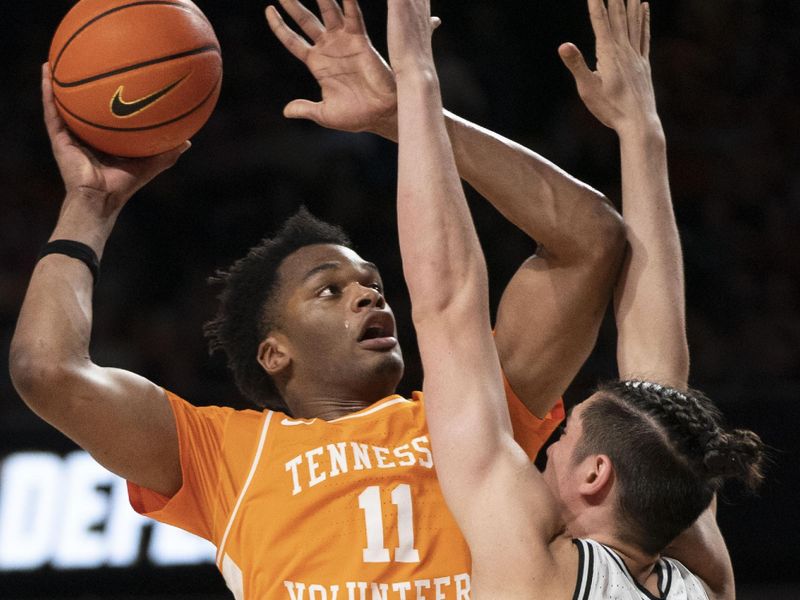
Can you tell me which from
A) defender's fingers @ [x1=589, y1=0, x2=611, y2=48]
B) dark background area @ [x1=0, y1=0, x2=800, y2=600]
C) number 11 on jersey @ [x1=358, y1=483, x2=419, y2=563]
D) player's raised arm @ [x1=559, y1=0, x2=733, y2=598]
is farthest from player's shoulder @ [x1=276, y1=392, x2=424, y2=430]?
dark background area @ [x1=0, y1=0, x2=800, y2=600]

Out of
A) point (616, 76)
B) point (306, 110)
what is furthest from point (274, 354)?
point (616, 76)

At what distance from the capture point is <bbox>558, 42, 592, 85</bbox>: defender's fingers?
10.2ft

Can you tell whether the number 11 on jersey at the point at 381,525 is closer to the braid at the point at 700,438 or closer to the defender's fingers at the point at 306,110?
the braid at the point at 700,438

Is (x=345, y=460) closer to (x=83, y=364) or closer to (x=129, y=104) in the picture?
(x=83, y=364)

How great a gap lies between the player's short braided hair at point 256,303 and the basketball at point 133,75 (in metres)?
0.55

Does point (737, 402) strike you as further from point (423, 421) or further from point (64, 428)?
point (64, 428)

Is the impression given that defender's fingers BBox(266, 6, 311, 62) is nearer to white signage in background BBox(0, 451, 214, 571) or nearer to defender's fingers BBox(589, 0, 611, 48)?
defender's fingers BBox(589, 0, 611, 48)

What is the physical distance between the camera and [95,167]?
3145 mm

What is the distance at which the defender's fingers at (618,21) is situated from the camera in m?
3.28

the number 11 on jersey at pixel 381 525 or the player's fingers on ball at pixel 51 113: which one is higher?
the player's fingers on ball at pixel 51 113

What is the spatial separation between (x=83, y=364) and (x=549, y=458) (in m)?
1.10

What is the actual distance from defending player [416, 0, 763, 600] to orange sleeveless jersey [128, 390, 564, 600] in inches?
16.8

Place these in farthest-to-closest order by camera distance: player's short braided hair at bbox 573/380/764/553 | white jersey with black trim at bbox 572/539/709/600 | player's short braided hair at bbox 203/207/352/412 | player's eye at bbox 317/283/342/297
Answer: player's short braided hair at bbox 203/207/352/412 → player's eye at bbox 317/283/342/297 → player's short braided hair at bbox 573/380/764/553 → white jersey with black trim at bbox 572/539/709/600

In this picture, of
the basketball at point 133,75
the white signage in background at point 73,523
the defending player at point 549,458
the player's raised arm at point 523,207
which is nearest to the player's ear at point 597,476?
the defending player at point 549,458
